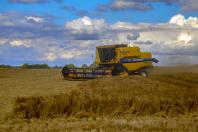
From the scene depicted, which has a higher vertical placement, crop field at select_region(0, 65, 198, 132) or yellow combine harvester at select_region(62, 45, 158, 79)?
yellow combine harvester at select_region(62, 45, 158, 79)

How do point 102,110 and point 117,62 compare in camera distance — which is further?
point 117,62

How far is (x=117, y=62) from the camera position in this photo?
36281 mm

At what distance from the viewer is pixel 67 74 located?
38000 mm

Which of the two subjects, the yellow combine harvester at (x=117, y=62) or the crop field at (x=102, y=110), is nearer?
the crop field at (x=102, y=110)

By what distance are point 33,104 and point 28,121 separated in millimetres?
1068

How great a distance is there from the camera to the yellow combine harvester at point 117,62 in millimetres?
35844

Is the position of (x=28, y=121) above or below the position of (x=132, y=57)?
below

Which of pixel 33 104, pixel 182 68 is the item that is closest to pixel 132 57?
pixel 182 68

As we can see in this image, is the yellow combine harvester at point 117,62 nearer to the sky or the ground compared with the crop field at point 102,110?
nearer to the sky

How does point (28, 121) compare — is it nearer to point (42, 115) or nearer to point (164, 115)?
point (42, 115)

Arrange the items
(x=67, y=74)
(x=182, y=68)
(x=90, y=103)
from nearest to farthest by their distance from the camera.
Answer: (x=90, y=103), (x=182, y=68), (x=67, y=74)

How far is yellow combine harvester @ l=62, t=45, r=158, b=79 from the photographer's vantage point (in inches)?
1411

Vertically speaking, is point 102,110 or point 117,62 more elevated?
point 117,62

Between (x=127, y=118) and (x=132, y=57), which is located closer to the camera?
(x=127, y=118)
